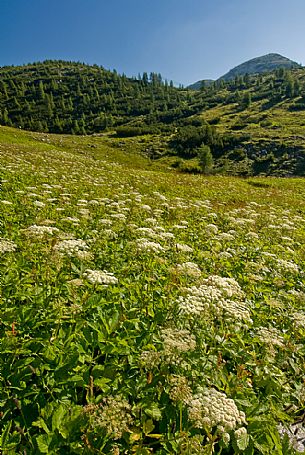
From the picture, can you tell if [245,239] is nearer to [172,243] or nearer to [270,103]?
[172,243]

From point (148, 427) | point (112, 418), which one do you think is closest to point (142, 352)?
point (148, 427)

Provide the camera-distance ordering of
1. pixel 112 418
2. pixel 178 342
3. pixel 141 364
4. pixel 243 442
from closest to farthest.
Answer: pixel 112 418 → pixel 243 442 → pixel 178 342 → pixel 141 364

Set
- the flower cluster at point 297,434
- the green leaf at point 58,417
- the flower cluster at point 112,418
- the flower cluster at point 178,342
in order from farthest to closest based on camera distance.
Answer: the flower cluster at point 297,434 → the flower cluster at point 178,342 → the green leaf at point 58,417 → the flower cluster at point 112,418

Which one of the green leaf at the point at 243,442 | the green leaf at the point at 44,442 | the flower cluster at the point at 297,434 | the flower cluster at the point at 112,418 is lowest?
the flower cluster at the point at 297,434

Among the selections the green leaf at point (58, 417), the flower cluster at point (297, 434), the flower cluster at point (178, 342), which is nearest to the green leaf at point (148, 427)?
the flower cluster at point (178, 342)

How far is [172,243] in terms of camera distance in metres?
8.45

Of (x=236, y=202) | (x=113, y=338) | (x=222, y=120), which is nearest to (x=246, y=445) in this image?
(x=113, y=338)

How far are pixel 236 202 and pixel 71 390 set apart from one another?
768 inches

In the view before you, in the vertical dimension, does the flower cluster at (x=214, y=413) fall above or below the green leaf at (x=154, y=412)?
above

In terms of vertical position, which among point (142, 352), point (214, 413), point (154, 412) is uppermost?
point (142, 352)

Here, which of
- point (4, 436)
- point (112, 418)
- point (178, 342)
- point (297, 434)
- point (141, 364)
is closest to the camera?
point (112, 418)

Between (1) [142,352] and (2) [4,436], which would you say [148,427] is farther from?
(2) [4,436]

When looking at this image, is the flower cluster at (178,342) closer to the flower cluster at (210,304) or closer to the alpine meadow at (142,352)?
the alpine meadow at (142,352)

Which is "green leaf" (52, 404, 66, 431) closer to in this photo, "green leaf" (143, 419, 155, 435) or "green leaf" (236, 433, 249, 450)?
"green leaf" (143, 419, 155, 435)
